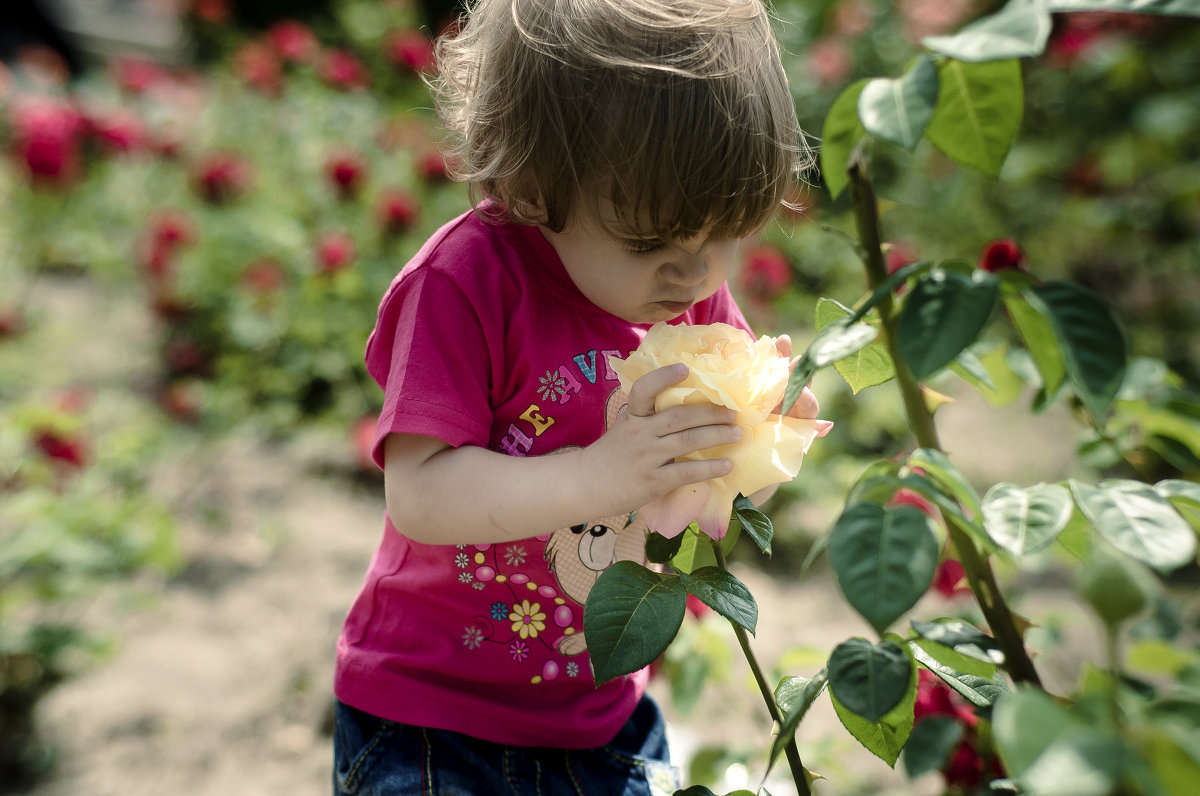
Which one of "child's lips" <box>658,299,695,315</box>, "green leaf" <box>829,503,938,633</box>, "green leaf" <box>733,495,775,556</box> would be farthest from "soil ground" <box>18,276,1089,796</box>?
"green leaf" <box>829,503,938,633</box>

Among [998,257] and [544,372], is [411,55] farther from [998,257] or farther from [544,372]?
[998,257]

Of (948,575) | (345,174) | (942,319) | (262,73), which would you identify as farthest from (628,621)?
(262,73)

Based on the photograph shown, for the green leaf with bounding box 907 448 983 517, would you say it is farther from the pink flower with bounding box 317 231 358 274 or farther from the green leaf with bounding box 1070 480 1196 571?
the pink flower with bounding box 317 231 358 274

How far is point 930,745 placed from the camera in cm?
63

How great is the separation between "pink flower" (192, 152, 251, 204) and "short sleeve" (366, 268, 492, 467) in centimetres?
256

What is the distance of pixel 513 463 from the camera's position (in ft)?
3.02

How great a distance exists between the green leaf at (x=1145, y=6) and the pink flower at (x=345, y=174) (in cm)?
265

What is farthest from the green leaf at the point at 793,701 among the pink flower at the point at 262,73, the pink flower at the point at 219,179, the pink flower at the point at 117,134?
the pink flower at the point at 262,73

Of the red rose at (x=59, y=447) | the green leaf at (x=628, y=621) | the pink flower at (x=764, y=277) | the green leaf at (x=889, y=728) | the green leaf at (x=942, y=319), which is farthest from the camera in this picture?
the pink flower at (x=764, y=277)

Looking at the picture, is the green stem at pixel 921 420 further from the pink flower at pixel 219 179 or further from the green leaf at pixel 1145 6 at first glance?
the pink flower at pixel 219 179

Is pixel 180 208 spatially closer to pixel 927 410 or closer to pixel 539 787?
pixel 539 787

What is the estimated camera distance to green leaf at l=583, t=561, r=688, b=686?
0.67m

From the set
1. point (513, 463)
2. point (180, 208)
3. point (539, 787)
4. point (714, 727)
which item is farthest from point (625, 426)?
point (180, 208)

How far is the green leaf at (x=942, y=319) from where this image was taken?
1.83 ft
